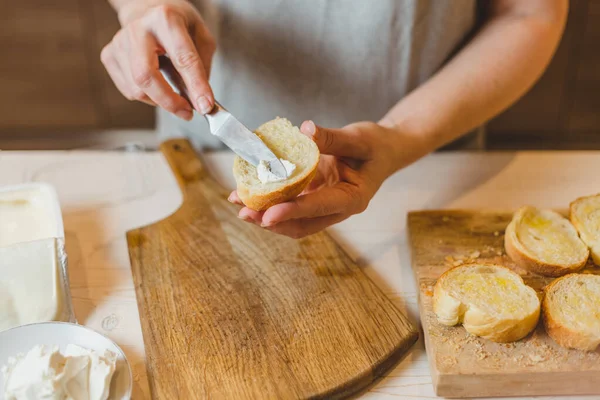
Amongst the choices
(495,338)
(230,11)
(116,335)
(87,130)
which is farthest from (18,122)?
(495,338)

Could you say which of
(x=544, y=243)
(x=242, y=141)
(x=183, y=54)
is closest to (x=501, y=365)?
(x=544, y=243)

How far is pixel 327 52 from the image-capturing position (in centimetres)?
146

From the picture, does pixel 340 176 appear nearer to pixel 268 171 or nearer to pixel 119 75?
pixel 268 171

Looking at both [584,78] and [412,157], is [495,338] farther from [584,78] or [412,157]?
[584,78]

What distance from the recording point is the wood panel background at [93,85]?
2682 millimetres

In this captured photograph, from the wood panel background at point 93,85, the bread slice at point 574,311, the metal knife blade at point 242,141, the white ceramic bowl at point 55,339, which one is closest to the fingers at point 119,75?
the metal knife blade at point 242,141

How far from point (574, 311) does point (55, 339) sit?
0.86 m

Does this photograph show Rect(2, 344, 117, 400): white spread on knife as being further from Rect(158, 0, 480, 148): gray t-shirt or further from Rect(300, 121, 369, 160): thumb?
Rect(158, 0, 480, 148): gray t-shirt

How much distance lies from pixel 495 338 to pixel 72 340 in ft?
2.26

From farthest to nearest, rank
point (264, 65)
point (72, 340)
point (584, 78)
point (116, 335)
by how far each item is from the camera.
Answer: point (584, 78), point (264, 65), point (116, 335), point (72, 340)

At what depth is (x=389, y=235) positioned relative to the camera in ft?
4.30

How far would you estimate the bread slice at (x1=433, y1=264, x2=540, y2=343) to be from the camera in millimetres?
973

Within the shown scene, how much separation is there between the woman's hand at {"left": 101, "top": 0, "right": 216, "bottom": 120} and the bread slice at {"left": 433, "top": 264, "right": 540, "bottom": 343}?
0.54 metres

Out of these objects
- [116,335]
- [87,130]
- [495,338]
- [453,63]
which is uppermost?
[453,63]
